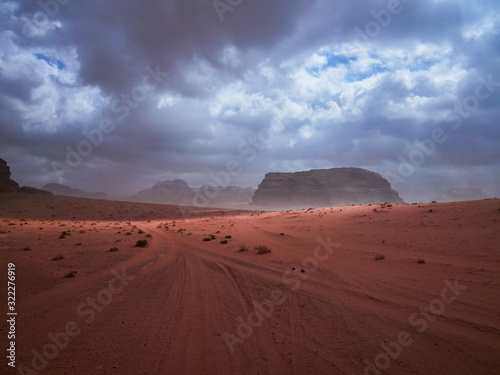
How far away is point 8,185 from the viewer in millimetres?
79625

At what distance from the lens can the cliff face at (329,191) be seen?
590ft

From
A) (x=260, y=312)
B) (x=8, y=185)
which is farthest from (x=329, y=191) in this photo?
(x=260, y=312)

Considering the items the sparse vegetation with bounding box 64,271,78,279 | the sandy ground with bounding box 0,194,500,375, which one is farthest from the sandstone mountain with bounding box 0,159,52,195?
the sparse vegetation with bounding box 64,271,78,279

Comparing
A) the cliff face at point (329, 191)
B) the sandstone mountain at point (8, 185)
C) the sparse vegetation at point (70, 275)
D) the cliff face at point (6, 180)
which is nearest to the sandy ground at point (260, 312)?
the sparse vegetation at point (70, 275)

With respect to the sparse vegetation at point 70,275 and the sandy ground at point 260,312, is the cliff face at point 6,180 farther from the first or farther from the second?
the sparse vegetation at point 70,275

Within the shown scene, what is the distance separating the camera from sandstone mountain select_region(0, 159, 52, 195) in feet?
251

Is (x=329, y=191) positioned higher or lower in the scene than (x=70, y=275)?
higher

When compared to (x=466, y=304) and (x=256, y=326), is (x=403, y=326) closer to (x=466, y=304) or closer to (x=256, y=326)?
(x=466, y=304)

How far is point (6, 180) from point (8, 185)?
2.22 m

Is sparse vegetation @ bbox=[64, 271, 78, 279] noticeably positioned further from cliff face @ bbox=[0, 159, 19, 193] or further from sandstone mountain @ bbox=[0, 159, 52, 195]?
cliff face @ bbox=[0, 159, 19, 193]

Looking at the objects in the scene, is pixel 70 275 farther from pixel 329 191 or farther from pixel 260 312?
pixel 329 191

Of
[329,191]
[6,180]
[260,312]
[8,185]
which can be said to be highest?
[329,191]

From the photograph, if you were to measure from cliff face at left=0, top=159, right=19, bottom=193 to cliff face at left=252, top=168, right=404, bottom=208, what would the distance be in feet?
439

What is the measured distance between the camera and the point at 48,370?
12.5 feet
